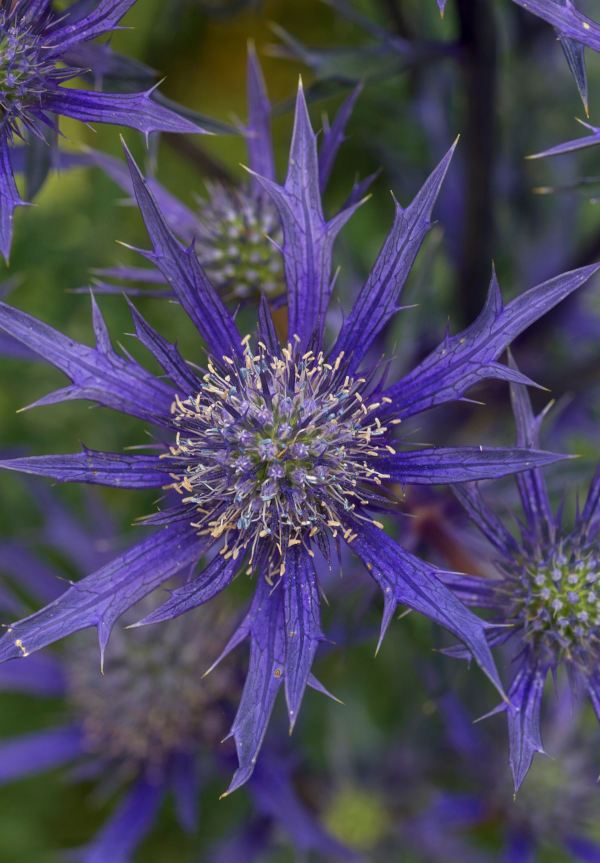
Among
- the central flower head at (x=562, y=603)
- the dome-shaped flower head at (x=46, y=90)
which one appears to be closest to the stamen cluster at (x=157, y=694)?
the central flower head at (x=562, y=603)

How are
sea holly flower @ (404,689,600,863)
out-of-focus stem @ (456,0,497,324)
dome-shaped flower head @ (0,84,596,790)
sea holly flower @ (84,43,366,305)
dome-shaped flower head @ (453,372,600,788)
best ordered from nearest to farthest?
dome-shaped flower head @ (0,84,596,790) < dome-shaped flower head @ (453,372,600,788) < sea holly flower @ (84,43,366,305) < out-of-focus stem @ (456,0,497,324) < sea holly flower @ (404,689,600,863)

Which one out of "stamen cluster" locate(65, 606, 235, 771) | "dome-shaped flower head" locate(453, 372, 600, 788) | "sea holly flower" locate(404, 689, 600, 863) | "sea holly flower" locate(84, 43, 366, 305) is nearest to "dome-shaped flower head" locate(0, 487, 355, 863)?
"stamen cluster" locate(65, 606, 235, 771)

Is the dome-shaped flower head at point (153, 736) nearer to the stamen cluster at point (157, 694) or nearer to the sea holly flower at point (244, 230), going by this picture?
the stamen cluster at point (157, 694)

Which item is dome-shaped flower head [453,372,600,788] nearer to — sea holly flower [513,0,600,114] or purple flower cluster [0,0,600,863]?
purple flower cluster [0,0,600,863]

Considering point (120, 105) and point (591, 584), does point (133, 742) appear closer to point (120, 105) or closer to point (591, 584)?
point (591, 584)

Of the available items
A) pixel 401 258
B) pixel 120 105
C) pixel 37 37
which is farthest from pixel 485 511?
pixel 37 37

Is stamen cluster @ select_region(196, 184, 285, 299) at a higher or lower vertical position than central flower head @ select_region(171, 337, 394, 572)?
higher
